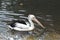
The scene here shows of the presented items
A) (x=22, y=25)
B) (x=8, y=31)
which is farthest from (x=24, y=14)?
(x=8, y=31)

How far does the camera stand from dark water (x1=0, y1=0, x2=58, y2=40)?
10.9 meters

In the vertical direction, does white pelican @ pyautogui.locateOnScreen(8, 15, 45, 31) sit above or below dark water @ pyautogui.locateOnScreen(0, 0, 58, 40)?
above

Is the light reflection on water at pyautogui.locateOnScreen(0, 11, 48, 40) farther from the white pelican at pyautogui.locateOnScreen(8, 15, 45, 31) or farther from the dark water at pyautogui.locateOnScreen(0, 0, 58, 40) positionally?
the white pelican at pyautogui.locateOnScreen(8, 15, 45, 31)

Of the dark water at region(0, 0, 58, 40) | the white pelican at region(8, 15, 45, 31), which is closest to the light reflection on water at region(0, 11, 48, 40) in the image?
the dark water at region(0, 0, 58, 40)

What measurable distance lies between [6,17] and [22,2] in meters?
2.99

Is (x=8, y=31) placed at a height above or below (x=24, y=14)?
above

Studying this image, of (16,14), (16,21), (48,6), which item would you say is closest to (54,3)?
(48,6)

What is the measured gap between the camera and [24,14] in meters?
13.1

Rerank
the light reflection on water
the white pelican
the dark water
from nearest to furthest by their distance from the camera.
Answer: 1. the light reflection on water
2. the dark water
3. the white pelican

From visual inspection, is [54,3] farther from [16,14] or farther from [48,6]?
[16,14]

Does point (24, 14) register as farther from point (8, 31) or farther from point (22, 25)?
point (8, 31)

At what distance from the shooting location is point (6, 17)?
41.5 ft

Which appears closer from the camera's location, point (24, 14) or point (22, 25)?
point (22, 25)

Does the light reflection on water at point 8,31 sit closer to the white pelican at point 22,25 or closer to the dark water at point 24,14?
the dark water at point 24,14
